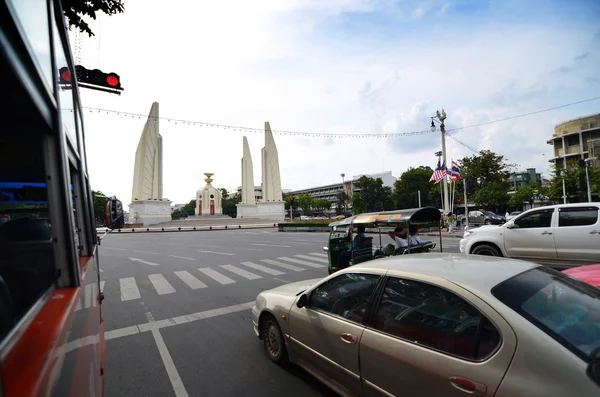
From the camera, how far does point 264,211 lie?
52.8m

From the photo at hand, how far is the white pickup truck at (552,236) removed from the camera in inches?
251

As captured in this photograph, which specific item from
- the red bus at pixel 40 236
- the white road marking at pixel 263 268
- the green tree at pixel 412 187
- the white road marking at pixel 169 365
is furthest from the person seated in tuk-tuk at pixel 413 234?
the green tree at pixel 412 187

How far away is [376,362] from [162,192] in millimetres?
49192

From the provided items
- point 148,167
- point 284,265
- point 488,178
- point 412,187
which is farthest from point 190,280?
point 412,187

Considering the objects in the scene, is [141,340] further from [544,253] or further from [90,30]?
[544,253]

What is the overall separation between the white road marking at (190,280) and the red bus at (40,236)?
4.84 m

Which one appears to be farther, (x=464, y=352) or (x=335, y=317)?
(x=335, y=317)

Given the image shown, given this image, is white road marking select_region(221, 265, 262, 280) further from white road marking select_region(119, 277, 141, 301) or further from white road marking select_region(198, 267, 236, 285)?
white road marking select_region(119, 277, 141, 301)

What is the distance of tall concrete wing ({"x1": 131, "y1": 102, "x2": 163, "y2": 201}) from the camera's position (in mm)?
44250

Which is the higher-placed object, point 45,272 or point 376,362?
point 45,272

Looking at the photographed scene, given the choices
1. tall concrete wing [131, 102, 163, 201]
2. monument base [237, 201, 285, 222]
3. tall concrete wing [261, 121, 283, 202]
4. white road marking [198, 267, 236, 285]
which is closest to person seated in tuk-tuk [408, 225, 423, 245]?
white road marking [198, 267, 236, 285]

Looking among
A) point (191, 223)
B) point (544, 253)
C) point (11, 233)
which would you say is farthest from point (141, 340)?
point (191, 223)

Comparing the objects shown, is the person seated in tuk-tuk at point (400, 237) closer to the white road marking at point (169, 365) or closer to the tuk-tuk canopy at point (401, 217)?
the tuk-tuk canopy at point (401, 217)

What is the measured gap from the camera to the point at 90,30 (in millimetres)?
4969
